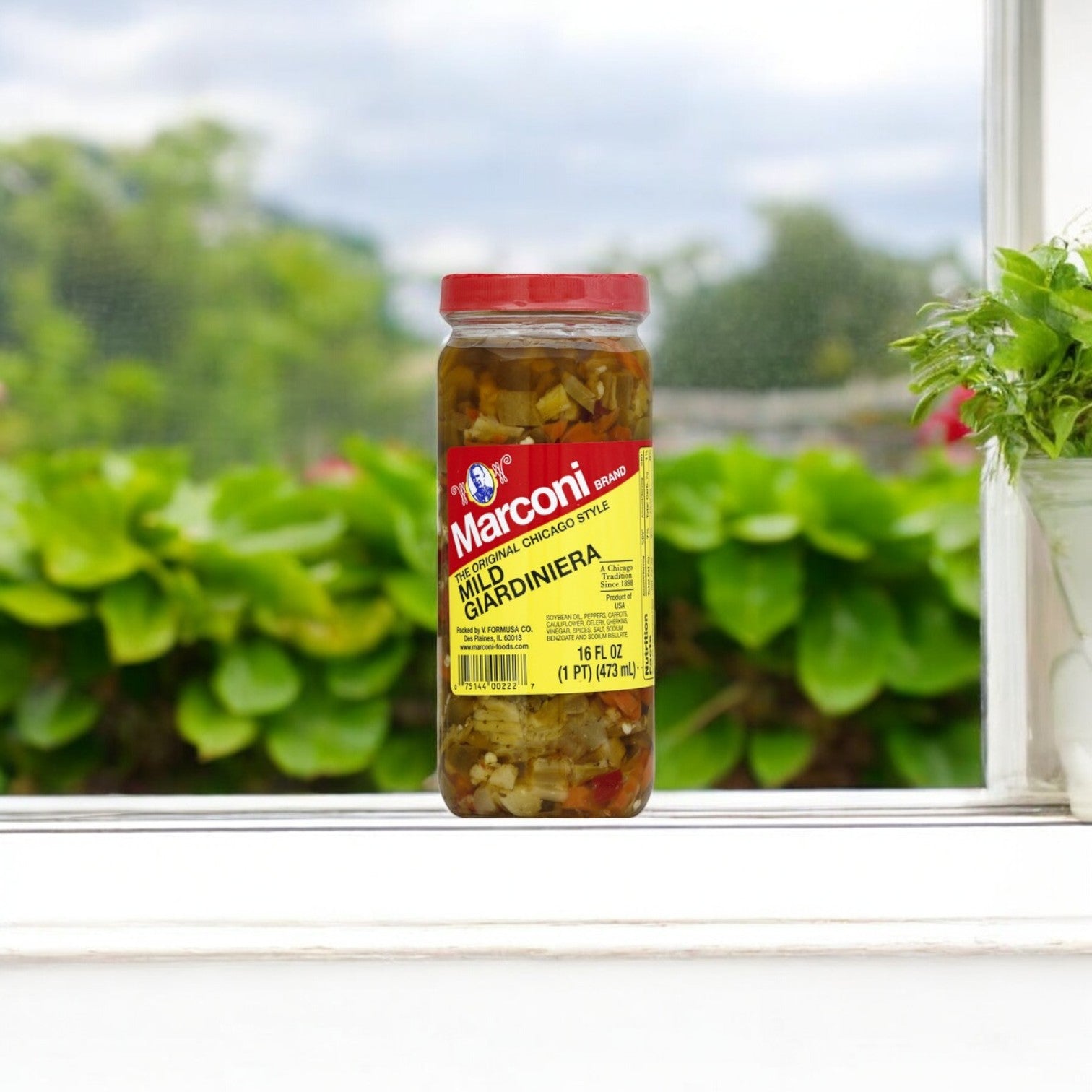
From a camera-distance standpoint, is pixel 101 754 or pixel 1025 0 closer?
pixel 1025 0

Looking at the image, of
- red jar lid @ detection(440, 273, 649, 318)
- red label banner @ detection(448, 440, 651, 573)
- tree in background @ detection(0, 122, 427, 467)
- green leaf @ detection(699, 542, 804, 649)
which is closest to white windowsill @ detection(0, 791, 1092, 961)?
red label banner @ detection(448, 440, 651, 573)

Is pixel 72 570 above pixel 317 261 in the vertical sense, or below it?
below

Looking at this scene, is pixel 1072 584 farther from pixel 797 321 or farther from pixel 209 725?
pixel 209 725

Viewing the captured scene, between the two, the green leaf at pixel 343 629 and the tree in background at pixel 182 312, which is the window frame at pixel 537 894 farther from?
the tree in background at pixel 182 312

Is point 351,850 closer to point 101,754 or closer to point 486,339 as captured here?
point 486,339

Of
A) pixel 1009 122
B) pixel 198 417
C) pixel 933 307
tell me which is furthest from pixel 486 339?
pixel 198 417

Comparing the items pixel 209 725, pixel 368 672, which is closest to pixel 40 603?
pixel 209 725
